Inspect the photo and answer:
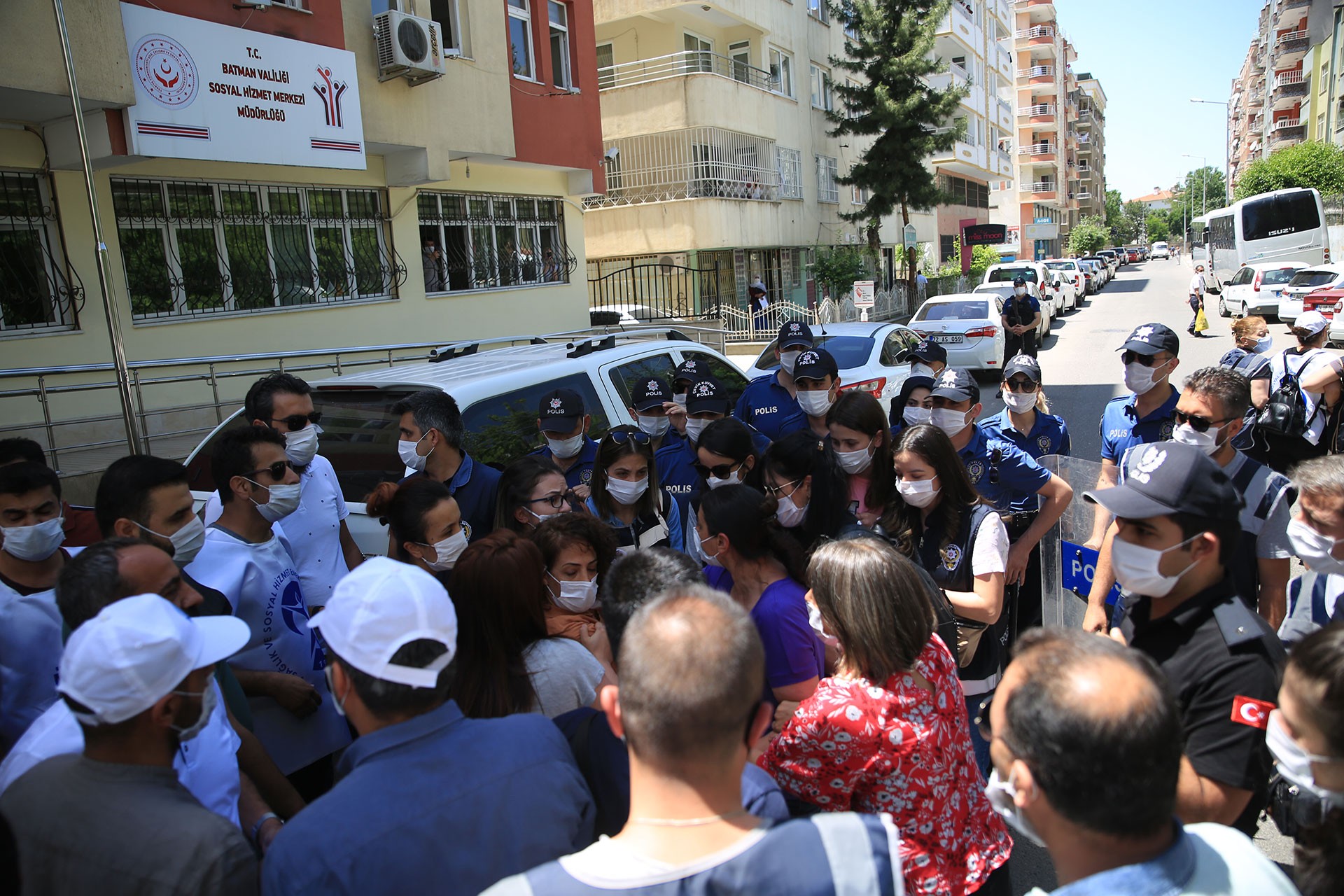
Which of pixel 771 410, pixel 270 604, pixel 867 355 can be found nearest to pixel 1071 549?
pixel 771 410

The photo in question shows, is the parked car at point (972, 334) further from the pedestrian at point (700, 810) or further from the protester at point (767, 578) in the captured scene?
the pedestrian at point (700, 810)

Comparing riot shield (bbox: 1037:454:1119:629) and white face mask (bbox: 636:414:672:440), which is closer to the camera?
riot shield (bbox: 1037:454:1119:629)

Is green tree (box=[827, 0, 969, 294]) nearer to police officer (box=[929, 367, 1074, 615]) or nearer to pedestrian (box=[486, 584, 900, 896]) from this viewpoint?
police officer (box=[929, 367, 1074, 615])

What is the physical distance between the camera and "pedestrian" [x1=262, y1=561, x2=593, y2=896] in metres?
1.67

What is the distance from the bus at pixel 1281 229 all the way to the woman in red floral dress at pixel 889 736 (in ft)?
107

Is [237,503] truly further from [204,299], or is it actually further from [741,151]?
[741,151]

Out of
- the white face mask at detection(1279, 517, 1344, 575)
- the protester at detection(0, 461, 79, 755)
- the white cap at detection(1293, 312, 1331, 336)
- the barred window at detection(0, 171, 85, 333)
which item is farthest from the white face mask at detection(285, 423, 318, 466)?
the barred window at detection(0, 171, 85, 333)

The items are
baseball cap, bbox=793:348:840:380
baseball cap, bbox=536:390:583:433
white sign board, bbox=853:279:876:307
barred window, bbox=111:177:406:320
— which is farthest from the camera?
white sign board, bbox=853:279:876:307

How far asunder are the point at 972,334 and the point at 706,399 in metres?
11.7

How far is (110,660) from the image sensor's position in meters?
1.80

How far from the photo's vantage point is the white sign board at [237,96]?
8.87 m

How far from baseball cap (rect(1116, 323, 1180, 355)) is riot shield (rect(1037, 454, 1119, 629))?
77cm

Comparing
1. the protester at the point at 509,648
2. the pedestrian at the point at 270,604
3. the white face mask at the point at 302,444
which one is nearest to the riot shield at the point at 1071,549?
the protester at the point at 509,648

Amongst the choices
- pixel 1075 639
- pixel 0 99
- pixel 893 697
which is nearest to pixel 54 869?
pixel 893 697
